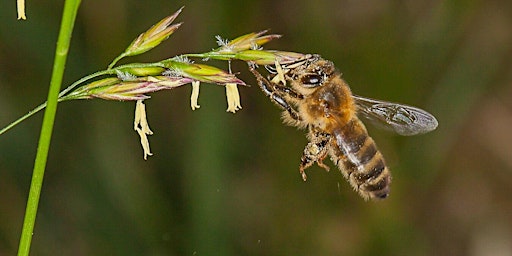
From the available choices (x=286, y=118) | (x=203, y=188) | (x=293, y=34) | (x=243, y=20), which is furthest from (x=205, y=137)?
(x=293, y=34)

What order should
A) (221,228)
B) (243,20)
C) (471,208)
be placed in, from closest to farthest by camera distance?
(221,228) < (243,20) < (471,208)

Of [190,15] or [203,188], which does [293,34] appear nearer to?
[190,15]

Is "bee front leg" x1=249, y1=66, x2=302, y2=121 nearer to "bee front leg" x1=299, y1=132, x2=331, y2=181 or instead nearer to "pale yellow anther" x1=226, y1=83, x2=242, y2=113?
"bee front leg" x1=299, y1=132, x2=331, y2=181

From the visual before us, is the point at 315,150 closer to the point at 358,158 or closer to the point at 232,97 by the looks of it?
the point at 358,158

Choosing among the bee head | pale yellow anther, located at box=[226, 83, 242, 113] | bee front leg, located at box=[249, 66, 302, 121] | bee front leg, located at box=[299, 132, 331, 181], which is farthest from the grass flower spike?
bee front leg, located at box=[299, 132, 331, 181]

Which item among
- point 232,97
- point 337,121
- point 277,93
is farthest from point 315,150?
point 232,97

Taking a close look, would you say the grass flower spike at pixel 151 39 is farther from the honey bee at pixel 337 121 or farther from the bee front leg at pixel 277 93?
the honey bee at pixel 337 121
